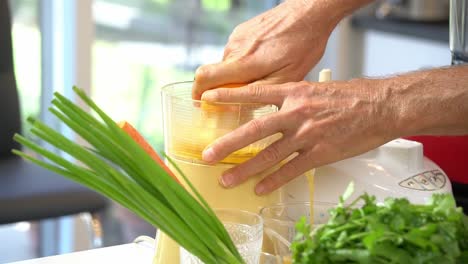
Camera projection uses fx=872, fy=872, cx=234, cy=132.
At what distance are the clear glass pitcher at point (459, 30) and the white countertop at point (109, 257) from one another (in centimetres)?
62

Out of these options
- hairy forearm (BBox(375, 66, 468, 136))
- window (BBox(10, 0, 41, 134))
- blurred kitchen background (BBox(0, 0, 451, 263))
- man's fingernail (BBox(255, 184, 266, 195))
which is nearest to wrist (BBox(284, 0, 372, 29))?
hairy forearm (BBox(375, 66, 468, 136))

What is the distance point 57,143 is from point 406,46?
8.14 feet

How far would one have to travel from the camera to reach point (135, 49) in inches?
121

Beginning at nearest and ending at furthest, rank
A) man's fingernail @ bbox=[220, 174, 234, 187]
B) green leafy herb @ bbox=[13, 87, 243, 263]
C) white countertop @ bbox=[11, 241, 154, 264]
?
1. green leafy herb @ bbox=[13, 87, 243, 263]
2. man's fingernail @ bbox=[220, 174, 234, 187]
3. white countertop @ bbox=[11, 241, 154, 264]

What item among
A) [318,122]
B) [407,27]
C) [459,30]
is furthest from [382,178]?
[407,27]

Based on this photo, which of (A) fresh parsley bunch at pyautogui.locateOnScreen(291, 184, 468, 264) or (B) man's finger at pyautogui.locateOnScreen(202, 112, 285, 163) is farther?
(B) man's finger at pyautogui.locateOnScreen(202, 112, 285, 163)

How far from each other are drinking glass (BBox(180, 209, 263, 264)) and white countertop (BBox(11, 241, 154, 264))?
0.23 metres

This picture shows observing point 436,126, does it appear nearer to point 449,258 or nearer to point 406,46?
point 449,258

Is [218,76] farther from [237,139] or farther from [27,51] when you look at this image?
[27,51]

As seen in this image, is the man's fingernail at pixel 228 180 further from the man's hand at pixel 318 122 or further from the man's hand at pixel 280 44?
the man's hand at pixel 280 44

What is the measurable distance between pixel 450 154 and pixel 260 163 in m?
0.38

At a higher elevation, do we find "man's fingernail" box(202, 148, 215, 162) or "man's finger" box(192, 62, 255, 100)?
"man's finger" box(192, 62, 255, 100)

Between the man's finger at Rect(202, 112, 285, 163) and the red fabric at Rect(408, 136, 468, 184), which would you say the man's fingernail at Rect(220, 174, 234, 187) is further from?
the red fabric at Rect(408, 136, 468, 184)

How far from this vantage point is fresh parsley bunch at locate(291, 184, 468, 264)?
0.66 metres
